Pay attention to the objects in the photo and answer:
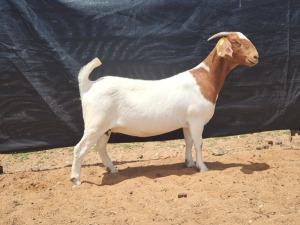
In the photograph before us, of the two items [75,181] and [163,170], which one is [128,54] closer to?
[163,170]

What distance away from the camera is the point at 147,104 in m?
5.93

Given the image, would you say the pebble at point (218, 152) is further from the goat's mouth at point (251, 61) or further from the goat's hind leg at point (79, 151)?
the goat's hind leg at point (79, 151)

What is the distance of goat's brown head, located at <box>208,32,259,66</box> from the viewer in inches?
233

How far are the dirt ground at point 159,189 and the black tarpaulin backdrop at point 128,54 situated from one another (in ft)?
1.57

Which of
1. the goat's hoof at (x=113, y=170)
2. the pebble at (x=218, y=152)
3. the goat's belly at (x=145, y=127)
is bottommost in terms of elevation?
the pebble at (x=218, y=152)

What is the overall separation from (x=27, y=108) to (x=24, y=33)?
3.23ft

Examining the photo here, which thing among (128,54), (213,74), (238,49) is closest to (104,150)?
(128,54)

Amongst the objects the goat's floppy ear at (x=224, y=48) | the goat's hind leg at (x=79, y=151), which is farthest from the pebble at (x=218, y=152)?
the goat's hind leg at (x=79, y=151)

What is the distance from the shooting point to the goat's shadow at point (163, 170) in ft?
19.6

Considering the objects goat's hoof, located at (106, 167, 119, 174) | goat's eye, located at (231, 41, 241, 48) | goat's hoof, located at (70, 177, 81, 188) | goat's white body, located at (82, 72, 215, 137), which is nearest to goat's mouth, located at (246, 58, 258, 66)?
goat's eye, located at (231, 41, 241, 48)

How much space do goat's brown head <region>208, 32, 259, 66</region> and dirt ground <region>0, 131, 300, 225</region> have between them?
4.46ft

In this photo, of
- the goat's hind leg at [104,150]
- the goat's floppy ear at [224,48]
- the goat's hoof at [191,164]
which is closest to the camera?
the goat's floppy ear at [224,48]

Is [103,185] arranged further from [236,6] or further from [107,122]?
[236,6]

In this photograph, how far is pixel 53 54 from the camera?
21.2ft
